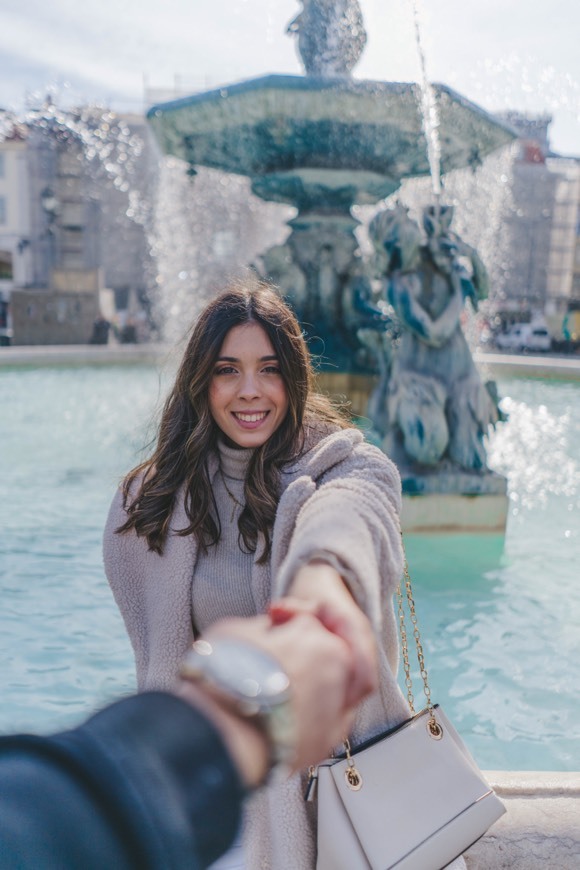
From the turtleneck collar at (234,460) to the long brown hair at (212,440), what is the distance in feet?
0.08

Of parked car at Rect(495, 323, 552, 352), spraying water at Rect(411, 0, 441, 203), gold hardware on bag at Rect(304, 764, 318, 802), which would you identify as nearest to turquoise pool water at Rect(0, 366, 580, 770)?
gold hardware on bag at Rect(304, 764, 318, 802)

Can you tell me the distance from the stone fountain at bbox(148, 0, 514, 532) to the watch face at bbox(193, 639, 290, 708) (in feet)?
15.0

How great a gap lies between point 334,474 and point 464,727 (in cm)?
198

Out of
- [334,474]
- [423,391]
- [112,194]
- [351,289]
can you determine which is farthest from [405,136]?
[112,194]

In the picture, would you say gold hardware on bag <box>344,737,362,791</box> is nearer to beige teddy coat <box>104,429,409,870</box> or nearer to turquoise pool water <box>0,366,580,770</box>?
beige teddy coat <box>104,429,409,870</box>

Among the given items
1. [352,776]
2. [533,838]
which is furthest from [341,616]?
[533,838]

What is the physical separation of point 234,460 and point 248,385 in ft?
0.58

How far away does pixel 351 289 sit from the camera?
10.6 metres

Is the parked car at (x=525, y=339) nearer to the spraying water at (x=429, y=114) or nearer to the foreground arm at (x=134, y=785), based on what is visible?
the spraying water at (x=429, y=114)

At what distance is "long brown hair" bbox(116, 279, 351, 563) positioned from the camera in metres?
1.61

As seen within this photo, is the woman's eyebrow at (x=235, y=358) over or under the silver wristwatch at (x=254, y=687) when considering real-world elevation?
over

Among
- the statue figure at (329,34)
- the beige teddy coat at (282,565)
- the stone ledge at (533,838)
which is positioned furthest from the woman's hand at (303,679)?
the statue figure at (329,34)

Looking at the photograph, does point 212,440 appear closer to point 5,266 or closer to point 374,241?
point 374,241

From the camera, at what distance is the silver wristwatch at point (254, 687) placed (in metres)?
0.59
